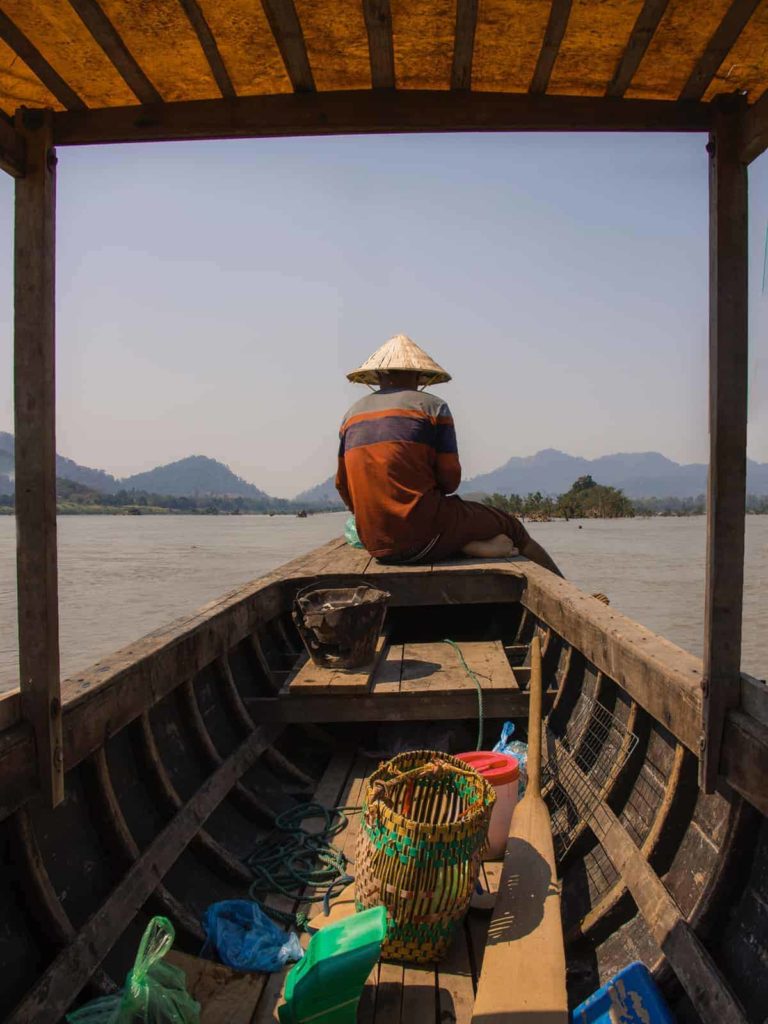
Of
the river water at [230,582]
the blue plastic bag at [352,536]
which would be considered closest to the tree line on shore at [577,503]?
the river water at [230,582]

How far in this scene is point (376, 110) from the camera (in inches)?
80.0

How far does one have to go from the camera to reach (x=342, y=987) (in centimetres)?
190

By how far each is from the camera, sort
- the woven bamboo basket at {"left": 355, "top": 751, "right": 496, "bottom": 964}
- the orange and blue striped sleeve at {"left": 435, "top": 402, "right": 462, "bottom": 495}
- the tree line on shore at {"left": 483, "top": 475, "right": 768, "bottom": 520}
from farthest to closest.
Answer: the tree line on shore at {"left": 483, "top": 475, "right": 768, "bottom": 520}, the orange and blue striped sleeve at {"left": 435, "top": 402, "right": 462, "bottom": 495}, the woven bamboo basket at {"left": 355, "top": 751, "right": 496, "bottom": 964}

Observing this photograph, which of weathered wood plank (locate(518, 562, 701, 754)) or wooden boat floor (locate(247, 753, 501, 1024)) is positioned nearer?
wooden boat floor (locate(247, 753, 501, 1024))

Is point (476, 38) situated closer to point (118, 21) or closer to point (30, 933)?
point (118, 21)

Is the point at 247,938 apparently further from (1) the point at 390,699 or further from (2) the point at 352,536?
(2) the point at 352,536

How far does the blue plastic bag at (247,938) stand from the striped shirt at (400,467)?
2992mm

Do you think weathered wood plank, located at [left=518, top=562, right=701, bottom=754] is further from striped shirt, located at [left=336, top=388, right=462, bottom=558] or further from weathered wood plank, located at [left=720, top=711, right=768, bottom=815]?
striped shirt, located at [left=336, top=388, right=462, bottom=558]

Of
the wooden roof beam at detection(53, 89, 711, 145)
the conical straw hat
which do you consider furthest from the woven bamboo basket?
the conical straw hat

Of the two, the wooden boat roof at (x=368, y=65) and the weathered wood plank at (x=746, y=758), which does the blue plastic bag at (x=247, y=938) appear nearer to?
the weathered wood plank at (x=746, y=758)

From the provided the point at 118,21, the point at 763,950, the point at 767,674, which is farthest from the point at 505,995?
the point at 767,674

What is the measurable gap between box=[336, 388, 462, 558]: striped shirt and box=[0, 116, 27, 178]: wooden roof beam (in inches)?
132

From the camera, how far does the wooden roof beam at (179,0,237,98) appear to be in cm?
177

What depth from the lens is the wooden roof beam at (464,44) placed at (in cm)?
176
